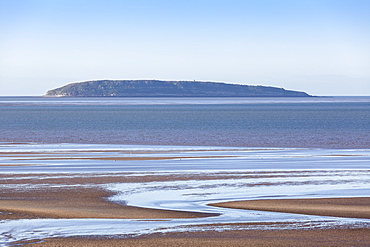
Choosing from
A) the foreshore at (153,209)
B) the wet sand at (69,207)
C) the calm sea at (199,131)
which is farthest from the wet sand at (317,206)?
the calm sea at (199,131)

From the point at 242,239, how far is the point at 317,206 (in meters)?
3.31

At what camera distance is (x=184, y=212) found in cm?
1169

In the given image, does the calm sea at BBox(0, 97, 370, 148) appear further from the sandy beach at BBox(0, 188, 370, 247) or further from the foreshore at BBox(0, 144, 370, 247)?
the sandy beach at BBox(0, 188, 370, 247)

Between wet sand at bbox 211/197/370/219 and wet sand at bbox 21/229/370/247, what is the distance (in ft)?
5.50

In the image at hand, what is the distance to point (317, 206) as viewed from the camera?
40.4 feet

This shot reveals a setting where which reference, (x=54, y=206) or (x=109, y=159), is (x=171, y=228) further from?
(x=109, y=159)

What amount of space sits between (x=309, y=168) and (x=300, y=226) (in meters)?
9.16

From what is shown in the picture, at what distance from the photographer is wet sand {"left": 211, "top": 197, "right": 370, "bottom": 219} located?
1160 centimetres

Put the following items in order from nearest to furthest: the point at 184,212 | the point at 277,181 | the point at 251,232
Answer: the point at 251,232
the point at 184,212
the point at 277,181

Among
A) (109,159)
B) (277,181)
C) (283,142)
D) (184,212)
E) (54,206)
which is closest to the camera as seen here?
(184,212)

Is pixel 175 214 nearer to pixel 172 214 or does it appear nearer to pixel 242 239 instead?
pixel 172 214

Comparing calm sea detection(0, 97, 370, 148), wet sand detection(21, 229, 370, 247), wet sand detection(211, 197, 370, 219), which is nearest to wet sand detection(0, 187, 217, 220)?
wet sand detection(211, 197, 370, 219)

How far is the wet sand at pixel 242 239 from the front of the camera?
30.2 feet

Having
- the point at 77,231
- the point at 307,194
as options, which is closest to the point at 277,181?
the point at 307,194
